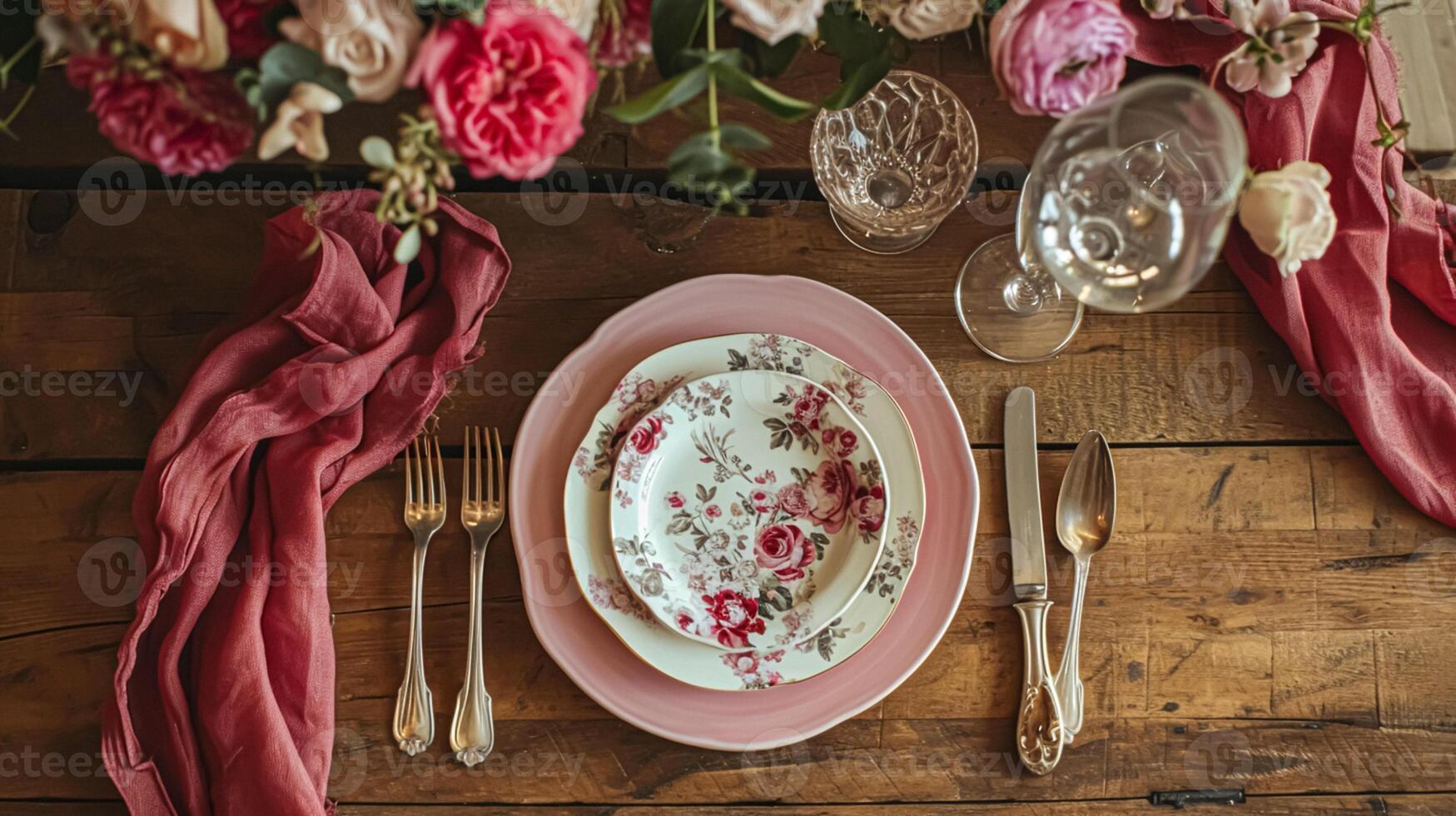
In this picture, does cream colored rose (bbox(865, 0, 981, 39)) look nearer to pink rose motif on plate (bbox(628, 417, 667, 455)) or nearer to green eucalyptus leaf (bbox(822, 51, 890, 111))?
green eucalyptus leaf (bbox(822, 51, 890, 111))

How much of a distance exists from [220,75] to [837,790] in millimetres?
693

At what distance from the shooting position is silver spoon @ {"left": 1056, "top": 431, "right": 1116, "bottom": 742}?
0.84 m

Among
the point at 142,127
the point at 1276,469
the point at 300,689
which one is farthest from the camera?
the point at 1276,469

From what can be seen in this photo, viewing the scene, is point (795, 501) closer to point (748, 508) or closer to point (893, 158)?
point (748, 508)

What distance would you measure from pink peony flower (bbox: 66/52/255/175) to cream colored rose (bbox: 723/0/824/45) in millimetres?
287

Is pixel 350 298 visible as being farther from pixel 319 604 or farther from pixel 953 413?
pixel 953 413

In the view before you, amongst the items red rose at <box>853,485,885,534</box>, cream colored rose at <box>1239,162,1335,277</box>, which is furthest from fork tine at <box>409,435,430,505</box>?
cream colored rose at <box>1239,162,1335,277</box>

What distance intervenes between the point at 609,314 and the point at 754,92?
1.23 ft

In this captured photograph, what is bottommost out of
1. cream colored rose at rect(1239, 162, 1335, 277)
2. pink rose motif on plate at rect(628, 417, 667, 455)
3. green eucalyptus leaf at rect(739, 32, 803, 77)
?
pink rose motif on plate at rect(628, 417, 667, 455)

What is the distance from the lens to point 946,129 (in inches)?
35.8

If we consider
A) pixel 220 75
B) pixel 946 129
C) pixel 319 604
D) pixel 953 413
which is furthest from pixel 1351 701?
pixel 220 75

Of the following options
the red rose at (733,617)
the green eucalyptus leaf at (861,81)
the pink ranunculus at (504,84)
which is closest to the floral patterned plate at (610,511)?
the red rose at (733,617)

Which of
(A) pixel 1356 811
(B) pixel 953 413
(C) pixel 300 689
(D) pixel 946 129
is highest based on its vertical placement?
(D) pixel 946 129

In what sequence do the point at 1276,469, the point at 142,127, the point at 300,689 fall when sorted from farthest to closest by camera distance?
the point at 1276,469
the point at 300,689
the point at 142,127
